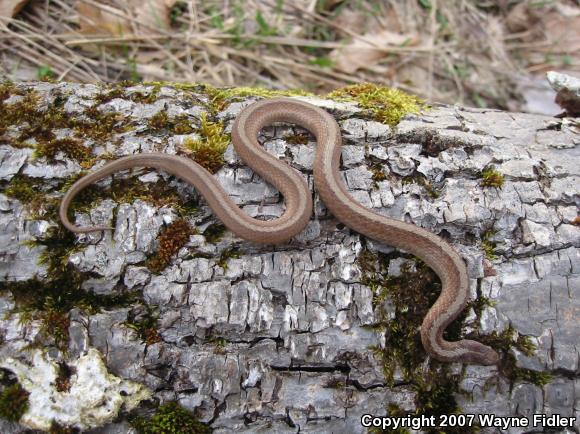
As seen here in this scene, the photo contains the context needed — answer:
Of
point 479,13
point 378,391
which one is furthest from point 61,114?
point 479,13

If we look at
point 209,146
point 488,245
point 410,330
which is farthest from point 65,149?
point 488,245

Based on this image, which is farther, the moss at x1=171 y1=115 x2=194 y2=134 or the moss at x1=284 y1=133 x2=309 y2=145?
the moss at x1=284 y1=133 x2=309 y2=145

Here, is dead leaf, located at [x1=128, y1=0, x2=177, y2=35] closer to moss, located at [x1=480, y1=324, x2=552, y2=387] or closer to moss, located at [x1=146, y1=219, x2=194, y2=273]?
moss, located at [x1=146, y1=219, x2=194, y2=273]

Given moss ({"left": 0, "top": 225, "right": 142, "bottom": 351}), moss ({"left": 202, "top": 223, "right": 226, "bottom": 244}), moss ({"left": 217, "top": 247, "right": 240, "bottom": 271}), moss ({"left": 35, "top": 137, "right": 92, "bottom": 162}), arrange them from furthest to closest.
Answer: moss ({"left": 35, "top": 137, "right": 92, "bottom": 162})
moss ({"left": 202, "top": 223, "right": 226, "bottom": 244})
moss ({"left": 217, "top": 247, "right": 240, "bottom": 271})
moss ({"left": 0, "top": 225, "right": 142, "bottom": 351})

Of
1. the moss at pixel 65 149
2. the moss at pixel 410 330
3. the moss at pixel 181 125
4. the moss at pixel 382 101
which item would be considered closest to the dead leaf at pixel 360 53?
the moss at pixel 382 101

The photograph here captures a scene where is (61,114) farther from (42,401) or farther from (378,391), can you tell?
(378,391)

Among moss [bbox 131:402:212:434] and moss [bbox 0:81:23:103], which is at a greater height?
moss [bbox 0:81:23:103]

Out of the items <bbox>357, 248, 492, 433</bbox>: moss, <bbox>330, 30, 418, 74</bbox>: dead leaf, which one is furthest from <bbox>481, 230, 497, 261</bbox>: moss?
<bbox>330, 30, 418, 74</bbox>: dead leaf
